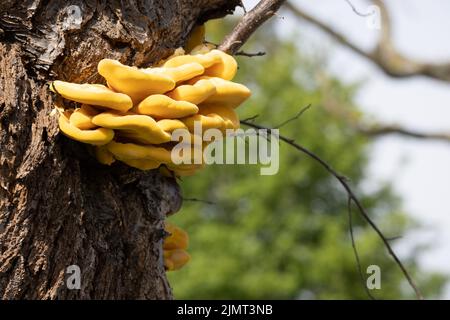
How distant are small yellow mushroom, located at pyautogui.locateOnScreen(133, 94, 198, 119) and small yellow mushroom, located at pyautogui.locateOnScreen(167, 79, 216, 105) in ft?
0.10

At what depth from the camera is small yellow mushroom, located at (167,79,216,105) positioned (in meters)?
2.03

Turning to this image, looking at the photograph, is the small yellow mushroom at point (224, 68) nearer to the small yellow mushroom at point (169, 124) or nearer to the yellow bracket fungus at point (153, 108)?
the yellow bracket fungus at point (153, 108)

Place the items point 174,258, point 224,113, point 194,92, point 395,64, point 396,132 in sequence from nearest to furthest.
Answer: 1. point 194,92
2. point 224,113
3. point 174,258
4. point 395,64
5. point 396,132

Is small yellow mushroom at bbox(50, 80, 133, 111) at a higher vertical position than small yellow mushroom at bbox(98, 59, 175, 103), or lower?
lower

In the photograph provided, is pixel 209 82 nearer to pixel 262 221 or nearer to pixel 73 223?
pixel 73 223

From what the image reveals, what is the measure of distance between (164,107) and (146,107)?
0.16 feet

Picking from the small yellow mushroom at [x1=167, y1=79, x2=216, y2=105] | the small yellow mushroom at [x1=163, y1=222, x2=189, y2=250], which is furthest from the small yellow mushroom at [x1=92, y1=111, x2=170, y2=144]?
the small yellow mushroom at [x1=163, y1=222, x2=189, y2=250]

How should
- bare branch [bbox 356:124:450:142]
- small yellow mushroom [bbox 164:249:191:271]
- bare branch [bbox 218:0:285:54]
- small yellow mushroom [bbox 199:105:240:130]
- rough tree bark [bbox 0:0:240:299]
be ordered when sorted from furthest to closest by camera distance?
bare branch [bbox 356:124:450:142] < small yellow mushroom [bbox 164:249:191:271] < bare branch [bbox 218:0:285:54] < small yellow mushroom [bbox 199:105:240:130] < rough tree bark [bbox 0:0:240:299]

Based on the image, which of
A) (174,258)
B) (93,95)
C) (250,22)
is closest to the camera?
(93,95)

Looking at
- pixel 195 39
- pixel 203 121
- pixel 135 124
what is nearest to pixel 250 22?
pixel 195 39

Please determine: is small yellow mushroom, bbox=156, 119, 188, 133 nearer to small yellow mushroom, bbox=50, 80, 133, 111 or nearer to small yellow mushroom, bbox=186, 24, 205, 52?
small yellow mushroom, bbox=50, 80, 133, 111

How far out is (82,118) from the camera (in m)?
1.94

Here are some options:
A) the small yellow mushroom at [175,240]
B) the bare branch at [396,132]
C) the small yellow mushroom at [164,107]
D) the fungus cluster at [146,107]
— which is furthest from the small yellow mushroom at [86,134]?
the bare branch at [396,132]

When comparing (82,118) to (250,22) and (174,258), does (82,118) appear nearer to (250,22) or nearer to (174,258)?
(250,22)
